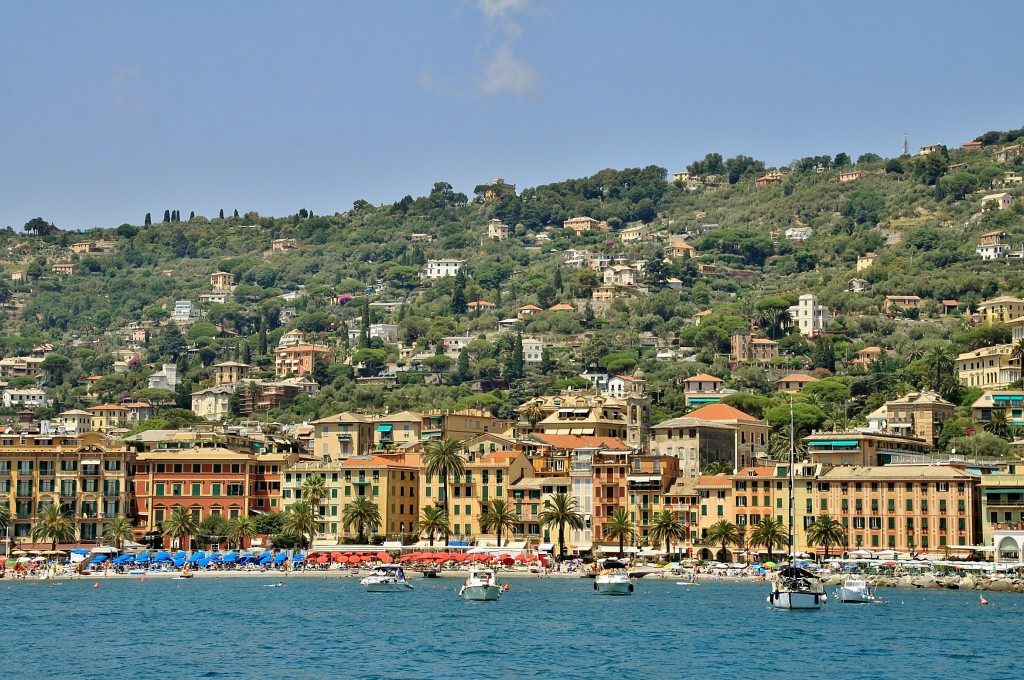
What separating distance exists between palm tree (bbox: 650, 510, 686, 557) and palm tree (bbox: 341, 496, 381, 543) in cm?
2010

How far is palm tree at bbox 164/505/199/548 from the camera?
127 meters

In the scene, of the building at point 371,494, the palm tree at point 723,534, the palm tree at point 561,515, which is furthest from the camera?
the building at point 371,494

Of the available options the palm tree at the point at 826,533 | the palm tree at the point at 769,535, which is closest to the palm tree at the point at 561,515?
the palm tree at the point at 769,535

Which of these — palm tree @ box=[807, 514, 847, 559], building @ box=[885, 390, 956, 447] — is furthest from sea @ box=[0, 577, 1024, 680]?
building @ box=[885, 390, 956, 447]

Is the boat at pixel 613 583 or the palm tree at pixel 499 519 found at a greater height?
the palm tree at pixel 499 519

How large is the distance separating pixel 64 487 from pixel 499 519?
3317cm

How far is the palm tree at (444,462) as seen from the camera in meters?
129

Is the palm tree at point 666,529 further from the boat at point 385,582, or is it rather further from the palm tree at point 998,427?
the palm tree at point 998,427

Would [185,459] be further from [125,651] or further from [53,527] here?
[125,651]

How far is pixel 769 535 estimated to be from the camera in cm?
11644

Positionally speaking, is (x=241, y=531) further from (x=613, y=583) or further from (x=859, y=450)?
(x=859, y=450)

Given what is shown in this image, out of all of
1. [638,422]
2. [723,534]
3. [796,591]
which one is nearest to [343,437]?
[638,422]

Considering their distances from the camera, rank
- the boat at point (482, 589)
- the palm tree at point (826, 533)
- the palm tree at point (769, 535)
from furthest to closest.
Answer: the palm tree at point (769, 535) → the palm tree at point (826, 533) → the boat at point (482, 589)

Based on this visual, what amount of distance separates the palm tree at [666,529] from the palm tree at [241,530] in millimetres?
29489
